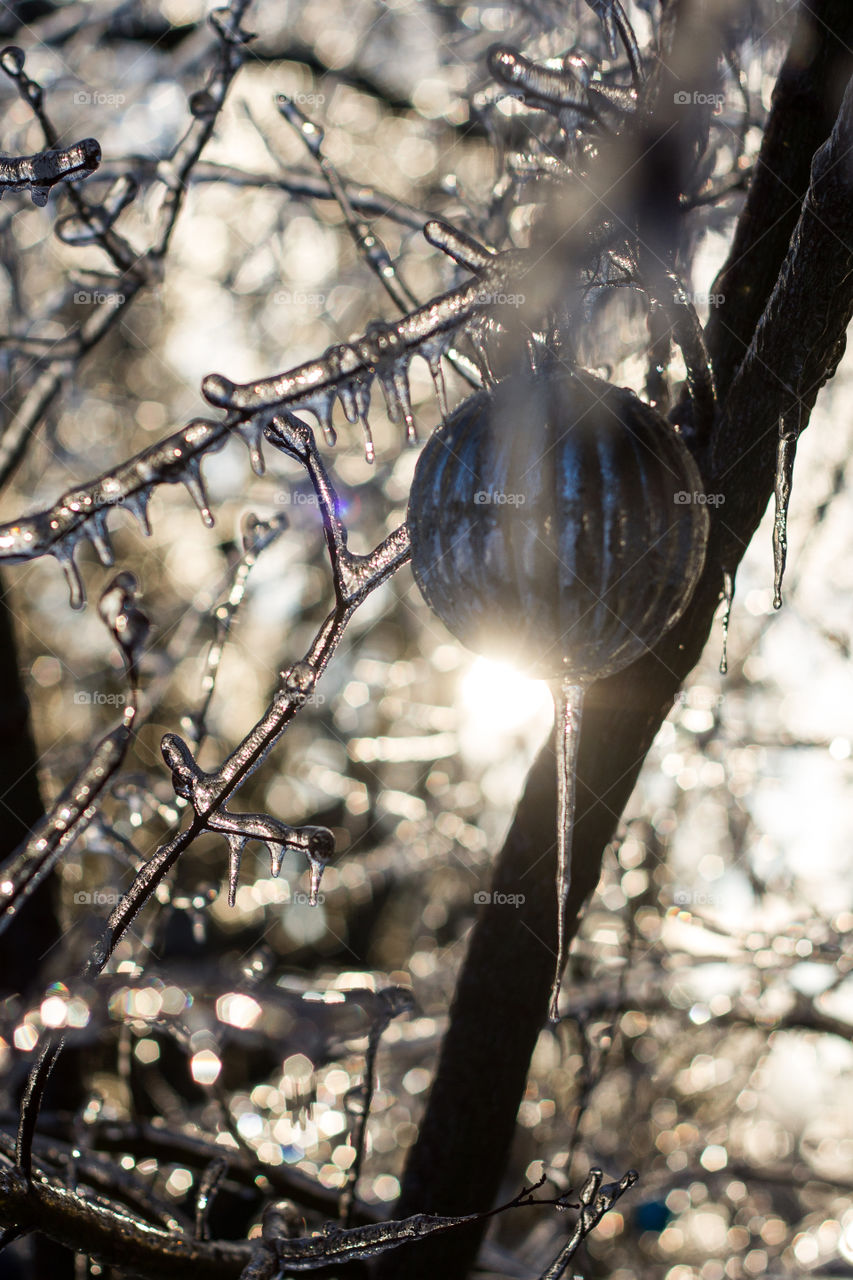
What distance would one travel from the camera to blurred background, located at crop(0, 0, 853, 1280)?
8.40 ft

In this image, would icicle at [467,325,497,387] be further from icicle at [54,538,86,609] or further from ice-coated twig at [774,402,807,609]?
icicle at [54,538,86,609]

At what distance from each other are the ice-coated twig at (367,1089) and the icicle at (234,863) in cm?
65

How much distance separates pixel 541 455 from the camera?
1.19m

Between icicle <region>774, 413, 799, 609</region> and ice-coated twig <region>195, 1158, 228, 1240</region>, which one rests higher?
icicle <region>774, 413, 799, 609</region>

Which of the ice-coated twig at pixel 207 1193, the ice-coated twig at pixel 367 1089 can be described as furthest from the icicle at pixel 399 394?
the ice-coated twig at pixel 207 1193

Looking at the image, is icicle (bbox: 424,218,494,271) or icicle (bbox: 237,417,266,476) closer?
icicle (bbox: 237,417,266,476)

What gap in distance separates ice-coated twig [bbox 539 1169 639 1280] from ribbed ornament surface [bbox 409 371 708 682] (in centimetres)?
76

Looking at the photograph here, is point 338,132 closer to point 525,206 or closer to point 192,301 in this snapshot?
point 192,301

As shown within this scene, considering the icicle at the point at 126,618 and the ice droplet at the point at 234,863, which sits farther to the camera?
the ice droplet at the point at 234,863

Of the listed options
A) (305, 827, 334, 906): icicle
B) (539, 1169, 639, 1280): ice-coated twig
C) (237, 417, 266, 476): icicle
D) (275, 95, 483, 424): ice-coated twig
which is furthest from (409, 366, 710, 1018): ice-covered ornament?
(275, 95, 483, 424): ice-coated twig
